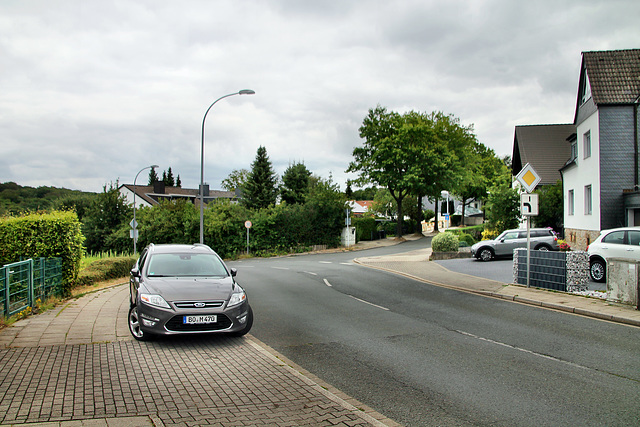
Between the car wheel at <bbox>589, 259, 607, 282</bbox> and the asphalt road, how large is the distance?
201 inches

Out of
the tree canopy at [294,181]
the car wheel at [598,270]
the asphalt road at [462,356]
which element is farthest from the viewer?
the tree canopy at [294,181]

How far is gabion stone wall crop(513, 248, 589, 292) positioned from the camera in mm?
13078

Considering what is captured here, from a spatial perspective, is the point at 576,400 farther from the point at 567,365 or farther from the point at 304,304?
the point at 304,304

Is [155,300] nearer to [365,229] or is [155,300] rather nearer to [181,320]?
[181,320]

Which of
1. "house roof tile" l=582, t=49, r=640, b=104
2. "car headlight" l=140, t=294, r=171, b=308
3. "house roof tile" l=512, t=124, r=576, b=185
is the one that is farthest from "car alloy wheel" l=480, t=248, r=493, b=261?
"car headlight" l=140, t=294, r=171, b=308

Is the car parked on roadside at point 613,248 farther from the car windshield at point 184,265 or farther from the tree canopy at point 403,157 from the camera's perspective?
the tree canopy at point 403,157

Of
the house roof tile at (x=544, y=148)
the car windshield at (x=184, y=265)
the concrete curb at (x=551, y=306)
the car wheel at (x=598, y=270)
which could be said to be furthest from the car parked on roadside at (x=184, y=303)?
the house roof tile at (x=544, y=148)

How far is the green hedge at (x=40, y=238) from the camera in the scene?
11.1m

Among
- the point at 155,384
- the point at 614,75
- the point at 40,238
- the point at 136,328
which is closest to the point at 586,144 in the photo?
the point at 614,75

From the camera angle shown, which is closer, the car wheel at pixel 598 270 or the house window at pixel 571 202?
the car wheel at pixel 598 270

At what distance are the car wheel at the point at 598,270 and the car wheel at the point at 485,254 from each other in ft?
27.7

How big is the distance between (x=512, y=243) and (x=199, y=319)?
66.2ft

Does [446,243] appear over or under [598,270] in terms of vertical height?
over

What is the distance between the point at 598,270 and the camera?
15086mm
